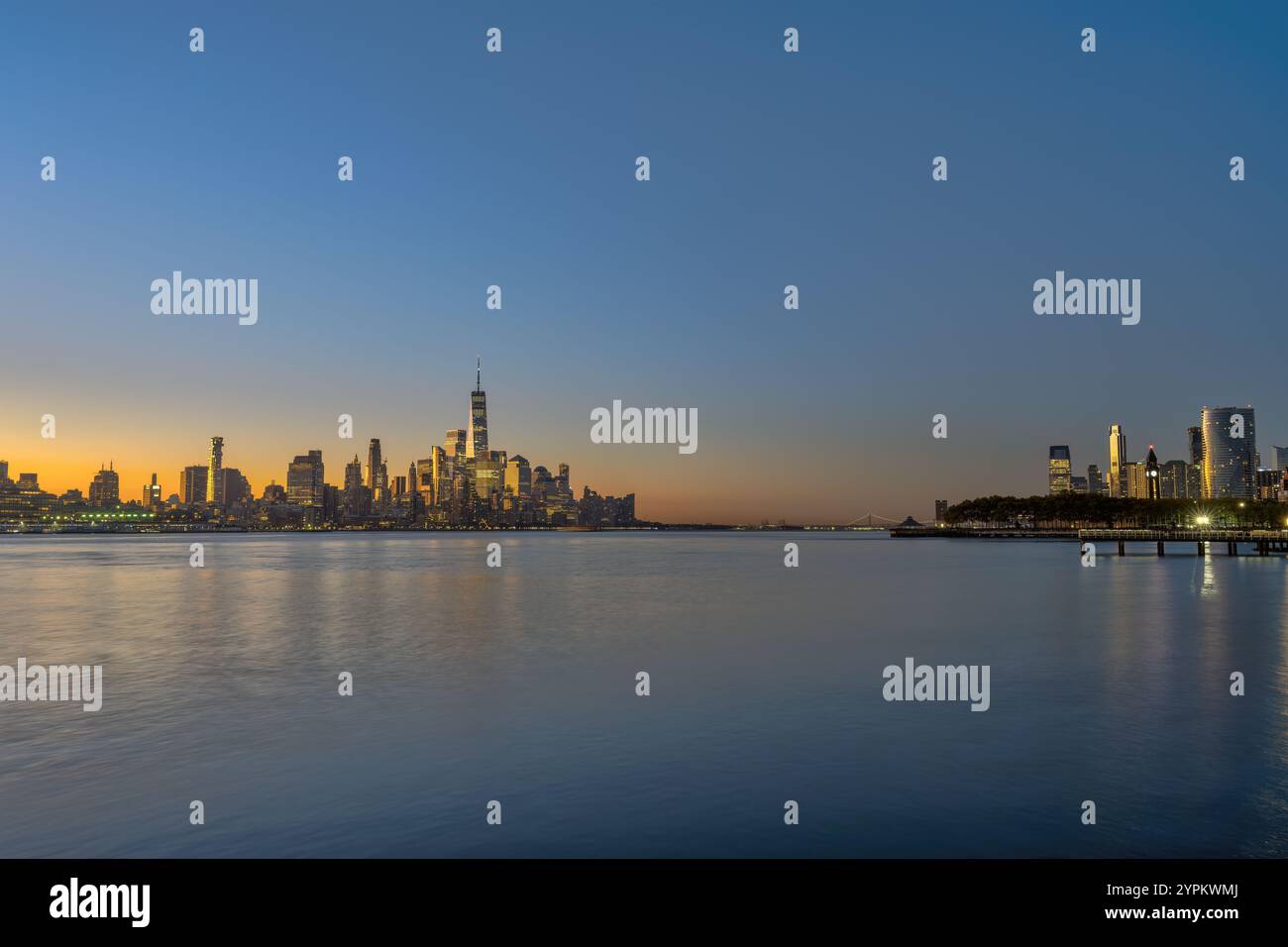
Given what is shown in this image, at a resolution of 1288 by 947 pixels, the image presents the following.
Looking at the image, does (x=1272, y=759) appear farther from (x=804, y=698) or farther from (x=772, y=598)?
(x=772, y=598)

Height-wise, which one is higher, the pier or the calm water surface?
the calm water surface

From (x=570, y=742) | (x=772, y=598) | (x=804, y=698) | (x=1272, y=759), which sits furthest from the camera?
(x=772, y=598)

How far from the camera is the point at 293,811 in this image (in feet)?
53.9

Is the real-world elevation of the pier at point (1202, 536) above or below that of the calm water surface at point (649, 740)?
below

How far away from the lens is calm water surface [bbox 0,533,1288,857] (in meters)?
15.2

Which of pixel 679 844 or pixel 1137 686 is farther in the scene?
pixel 1137 686

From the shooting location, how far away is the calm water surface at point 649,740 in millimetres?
15242

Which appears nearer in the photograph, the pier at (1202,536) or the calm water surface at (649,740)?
the calm water surface at (649,740)

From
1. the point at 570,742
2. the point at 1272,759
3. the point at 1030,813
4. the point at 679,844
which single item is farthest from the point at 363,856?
the point at 1272,759

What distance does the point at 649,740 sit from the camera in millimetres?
22188

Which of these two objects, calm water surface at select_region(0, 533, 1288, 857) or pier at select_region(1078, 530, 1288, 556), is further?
pier at select_region(1078, 530, 1288, 556)

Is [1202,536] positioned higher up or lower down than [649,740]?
lower down
